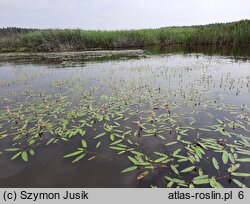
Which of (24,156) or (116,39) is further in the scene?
(116,39)

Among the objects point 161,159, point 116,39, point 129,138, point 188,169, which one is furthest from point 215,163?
point 116,39

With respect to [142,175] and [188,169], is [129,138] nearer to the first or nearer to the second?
[142,175]

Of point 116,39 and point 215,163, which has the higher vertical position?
point 116,39

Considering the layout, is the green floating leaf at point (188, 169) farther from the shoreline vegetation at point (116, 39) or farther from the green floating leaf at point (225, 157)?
the shoreline vegetation at point (116, 39)

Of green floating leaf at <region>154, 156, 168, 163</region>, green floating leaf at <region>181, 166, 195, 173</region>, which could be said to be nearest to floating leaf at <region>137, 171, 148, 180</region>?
green floating leaf at <region>154, 156, 168, 163</region>

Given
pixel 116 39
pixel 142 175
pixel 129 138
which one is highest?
pixel 116 39

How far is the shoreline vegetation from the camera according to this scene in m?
37.9

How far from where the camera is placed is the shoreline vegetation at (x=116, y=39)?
124ft

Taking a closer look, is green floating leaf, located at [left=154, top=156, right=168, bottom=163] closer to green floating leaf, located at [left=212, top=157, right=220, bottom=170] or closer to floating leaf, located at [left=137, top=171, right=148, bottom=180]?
floating leaf, located at [left=137, top=171, right=148, bottom=180]

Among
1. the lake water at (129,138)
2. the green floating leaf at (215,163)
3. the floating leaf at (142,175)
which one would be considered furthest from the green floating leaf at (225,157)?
the floating leaf at (142,175)

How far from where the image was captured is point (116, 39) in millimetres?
42781

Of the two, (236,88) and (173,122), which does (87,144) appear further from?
(236,88)

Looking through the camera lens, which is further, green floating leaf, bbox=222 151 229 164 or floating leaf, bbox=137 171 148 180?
green floating leaf, bbox=222 151 229 164
